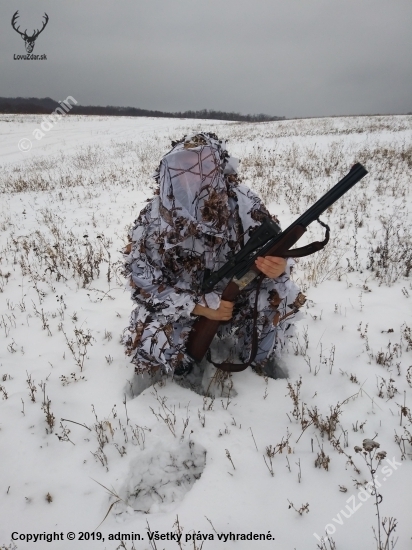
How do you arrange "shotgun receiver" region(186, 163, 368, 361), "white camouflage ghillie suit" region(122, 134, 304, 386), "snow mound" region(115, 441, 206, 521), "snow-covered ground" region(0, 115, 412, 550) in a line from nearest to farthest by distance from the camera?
"snow-covered ground" region(0, 115, 412, 550), "snow mound" region(115, 441, 206, 521), "shotgun receiver" region(186, 163, 368, 361), "white camouflage ghillie suit" region(122, 134, 304, 386)

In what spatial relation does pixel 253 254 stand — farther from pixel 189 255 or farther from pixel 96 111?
pixel 96 111

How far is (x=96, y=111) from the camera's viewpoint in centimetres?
4928

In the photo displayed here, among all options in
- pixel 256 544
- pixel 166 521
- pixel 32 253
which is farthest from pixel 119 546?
pixel 32 253

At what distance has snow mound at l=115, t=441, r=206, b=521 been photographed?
5.92 ft

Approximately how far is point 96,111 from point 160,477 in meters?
55.9

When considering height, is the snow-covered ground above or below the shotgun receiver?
below

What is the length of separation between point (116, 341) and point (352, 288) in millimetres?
2517

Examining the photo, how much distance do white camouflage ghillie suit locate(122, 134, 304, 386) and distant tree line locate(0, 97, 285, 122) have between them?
45.0 m

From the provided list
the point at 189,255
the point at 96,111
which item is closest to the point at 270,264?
the point at 189,255

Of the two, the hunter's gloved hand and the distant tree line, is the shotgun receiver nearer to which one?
the hunter's gloved hand

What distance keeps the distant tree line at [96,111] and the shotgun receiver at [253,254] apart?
45283 millimetres

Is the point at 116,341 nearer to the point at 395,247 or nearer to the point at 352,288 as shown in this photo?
the point at 352,288

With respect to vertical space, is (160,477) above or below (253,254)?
below

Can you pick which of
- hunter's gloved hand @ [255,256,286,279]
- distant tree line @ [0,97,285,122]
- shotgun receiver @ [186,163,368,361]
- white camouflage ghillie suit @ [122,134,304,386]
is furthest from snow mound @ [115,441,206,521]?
distant tree line @ [0,97,285,122]
